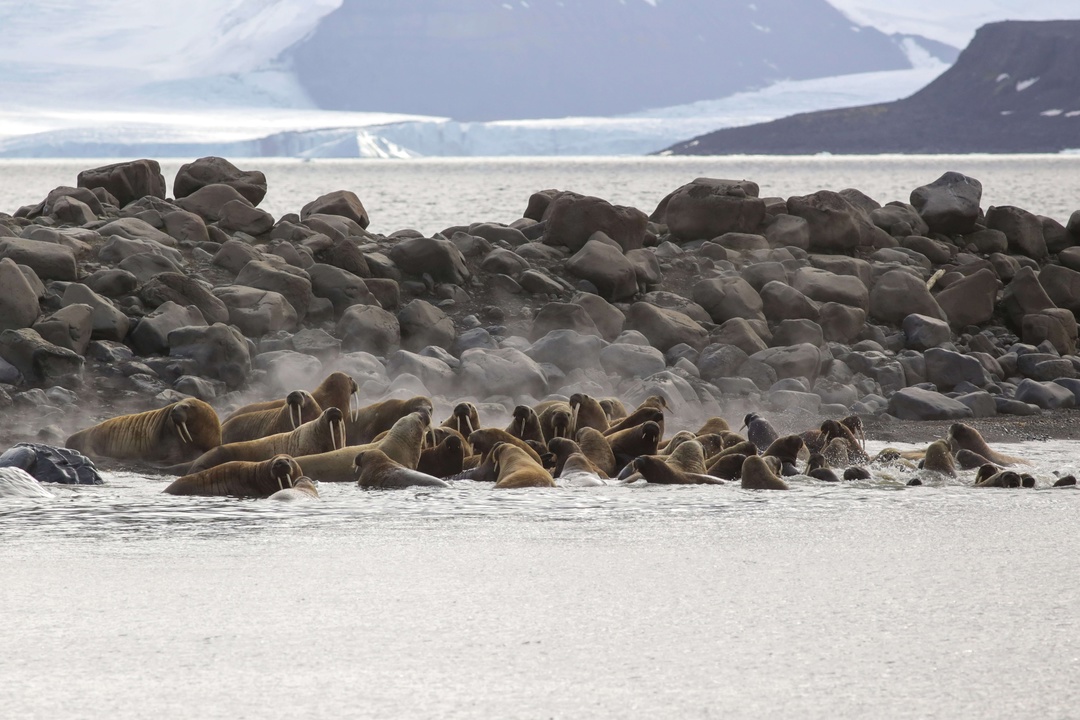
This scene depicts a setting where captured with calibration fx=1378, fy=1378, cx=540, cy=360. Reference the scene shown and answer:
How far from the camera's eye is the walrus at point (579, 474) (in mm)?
7660

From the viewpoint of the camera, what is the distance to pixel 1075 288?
15836 millimetres

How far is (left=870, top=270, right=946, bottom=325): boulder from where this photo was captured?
575 inches

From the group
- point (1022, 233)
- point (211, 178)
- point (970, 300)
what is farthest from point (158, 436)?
point (1022, 233)

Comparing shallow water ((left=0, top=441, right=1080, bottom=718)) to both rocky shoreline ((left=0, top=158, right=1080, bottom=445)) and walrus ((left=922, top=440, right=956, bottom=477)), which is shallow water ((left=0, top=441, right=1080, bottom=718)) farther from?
rocky shoreline ((left=0, top=158, right=1080, bottom=445))

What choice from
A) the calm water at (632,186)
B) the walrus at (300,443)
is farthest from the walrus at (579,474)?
the calm water at (632,186)

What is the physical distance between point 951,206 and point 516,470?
463 inches

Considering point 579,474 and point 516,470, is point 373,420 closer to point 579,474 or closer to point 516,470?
point 516,470

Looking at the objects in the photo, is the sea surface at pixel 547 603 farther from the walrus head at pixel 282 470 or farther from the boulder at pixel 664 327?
the boulder at pixel 664 327

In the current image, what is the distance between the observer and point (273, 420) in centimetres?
879

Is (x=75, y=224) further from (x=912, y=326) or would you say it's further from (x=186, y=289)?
(x=912, y=326)

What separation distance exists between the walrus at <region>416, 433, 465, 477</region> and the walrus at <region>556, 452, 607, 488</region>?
594 millimetres

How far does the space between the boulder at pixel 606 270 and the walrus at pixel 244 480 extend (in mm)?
7116

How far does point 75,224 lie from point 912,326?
8.75m

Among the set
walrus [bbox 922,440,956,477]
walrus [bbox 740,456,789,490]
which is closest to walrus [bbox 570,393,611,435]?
walrus [bbox 740,456,789,490]
